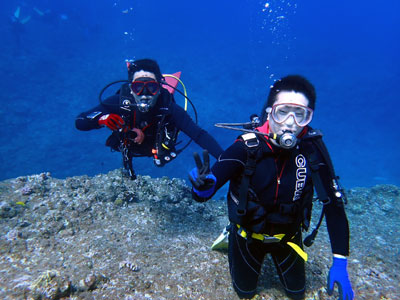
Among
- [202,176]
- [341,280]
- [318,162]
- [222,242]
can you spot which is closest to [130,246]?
[222,242]

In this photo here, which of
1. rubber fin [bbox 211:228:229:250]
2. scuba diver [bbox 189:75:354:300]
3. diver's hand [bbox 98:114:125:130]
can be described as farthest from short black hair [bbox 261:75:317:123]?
diver's hand [bbox 98:114:125:130]

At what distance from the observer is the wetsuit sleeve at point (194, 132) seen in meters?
4.24

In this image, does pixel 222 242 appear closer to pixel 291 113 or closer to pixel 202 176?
pixel 202 176

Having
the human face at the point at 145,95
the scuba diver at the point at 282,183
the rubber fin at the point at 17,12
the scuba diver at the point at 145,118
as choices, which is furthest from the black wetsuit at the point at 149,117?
the rubber fin at the point at 17,12

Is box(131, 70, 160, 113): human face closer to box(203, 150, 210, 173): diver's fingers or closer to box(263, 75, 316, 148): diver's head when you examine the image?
box(263, 75, 316, 148): diver's head

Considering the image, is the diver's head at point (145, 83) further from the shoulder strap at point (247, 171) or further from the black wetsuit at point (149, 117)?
the shoulder strap at point (247, 171)

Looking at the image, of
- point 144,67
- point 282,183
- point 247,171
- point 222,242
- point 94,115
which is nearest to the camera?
point 247,171

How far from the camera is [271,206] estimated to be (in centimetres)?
264

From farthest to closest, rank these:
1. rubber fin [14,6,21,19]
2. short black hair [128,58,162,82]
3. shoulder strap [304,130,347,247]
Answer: rubber fin [14,6,21,19], short black hair [128,58,162,82], shoulder strap [304,130,347,247]

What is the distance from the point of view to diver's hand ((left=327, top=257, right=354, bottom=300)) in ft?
8.52

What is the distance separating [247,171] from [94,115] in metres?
3.27

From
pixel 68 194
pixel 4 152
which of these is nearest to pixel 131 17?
pixel 4 152

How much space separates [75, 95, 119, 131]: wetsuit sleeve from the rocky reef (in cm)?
155

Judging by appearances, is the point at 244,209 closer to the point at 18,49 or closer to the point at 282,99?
the point at 282,99
